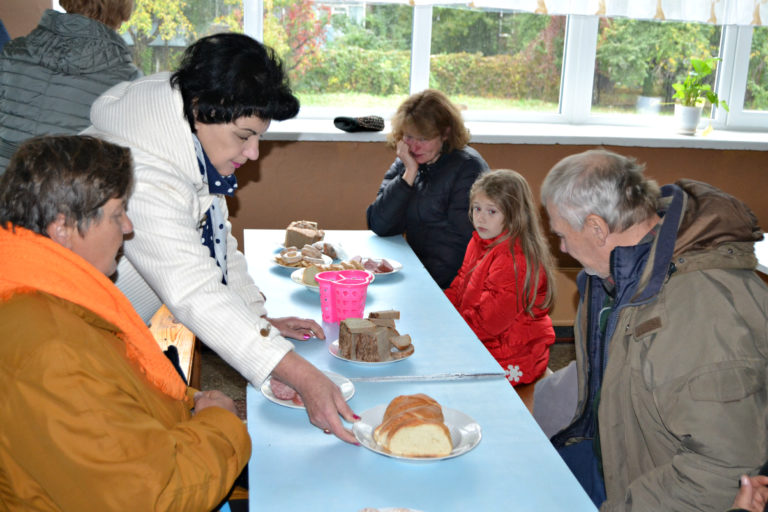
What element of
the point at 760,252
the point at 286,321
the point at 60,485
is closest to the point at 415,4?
the point at 760,252

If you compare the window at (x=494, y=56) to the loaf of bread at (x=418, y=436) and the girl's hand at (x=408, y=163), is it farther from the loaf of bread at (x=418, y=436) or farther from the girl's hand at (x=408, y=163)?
the loaf of bread at (x=418, y=436)

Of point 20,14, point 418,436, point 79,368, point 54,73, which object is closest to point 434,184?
point 54,73

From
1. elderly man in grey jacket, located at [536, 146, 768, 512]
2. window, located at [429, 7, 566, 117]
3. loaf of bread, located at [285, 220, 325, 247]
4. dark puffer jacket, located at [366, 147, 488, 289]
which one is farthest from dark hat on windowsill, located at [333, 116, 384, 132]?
elderly man in grey jacket, located at [536, 146, 768, 512]

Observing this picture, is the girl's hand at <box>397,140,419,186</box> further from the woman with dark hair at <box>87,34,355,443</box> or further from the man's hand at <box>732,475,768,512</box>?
the man's hand at <box>732,475,768,512</box>

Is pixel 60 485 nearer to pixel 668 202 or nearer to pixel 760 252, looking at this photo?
pixel 668 202

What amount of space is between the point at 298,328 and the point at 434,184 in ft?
4.49

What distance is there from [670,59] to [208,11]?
2817mm

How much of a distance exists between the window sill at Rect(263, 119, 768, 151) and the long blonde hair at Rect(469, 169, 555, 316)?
1.39m

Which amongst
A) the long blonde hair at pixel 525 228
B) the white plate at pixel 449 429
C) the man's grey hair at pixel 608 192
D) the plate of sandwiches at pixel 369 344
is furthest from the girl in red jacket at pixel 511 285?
the white plate at pixel 449 429

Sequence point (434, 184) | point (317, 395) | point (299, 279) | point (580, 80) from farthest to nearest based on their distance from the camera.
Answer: point (580, 80) → point (434, 184) → point (299, 279) → point (317, 395)

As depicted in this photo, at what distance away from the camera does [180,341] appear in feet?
10.7

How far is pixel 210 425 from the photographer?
4.52 feet

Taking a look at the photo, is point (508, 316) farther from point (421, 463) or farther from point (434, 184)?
point (421, 463)

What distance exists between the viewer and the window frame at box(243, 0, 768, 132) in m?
4.36
